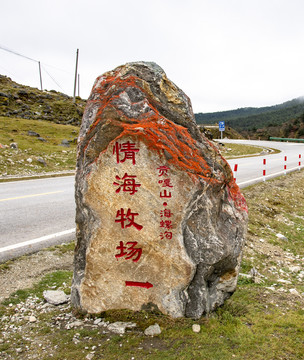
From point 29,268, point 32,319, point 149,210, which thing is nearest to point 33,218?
point 29,268

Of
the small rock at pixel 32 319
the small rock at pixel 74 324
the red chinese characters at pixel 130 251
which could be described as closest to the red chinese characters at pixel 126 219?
the red chinese characters at pixel 130 251

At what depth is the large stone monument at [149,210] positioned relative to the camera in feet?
11.0

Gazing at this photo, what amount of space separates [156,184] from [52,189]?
8.25 m

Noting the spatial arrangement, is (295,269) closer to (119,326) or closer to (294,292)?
(294,292)

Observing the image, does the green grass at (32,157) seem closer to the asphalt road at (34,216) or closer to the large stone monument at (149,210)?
the asphalt road at (34,216)

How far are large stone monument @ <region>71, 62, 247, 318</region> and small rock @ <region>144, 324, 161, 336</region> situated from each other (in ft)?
0.65

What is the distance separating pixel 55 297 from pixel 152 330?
1.34 meters

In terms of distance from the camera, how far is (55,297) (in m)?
3.87

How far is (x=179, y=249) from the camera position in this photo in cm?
333

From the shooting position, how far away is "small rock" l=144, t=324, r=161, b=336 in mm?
3225

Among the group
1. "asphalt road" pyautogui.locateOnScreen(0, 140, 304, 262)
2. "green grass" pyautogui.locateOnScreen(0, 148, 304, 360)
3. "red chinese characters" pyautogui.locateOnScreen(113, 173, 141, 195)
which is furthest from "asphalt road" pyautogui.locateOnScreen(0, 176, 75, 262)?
"red chinese characters" pyautogui.locateOnScreen(113, 173, 141, 195)

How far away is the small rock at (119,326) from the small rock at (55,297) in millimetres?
812

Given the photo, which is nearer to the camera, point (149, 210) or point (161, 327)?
point (161, 327)

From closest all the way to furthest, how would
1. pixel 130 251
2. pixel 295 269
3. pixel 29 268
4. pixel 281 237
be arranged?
pixel 130 251 < pixel 29 268 < pixel 295 269 < pixel 281 237
